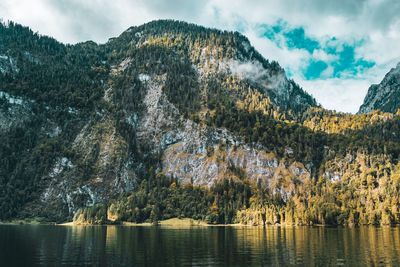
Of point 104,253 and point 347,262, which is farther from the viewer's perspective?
point 104,253

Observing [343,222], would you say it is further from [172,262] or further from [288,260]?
[172,262]

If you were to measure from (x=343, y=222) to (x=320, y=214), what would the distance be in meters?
13.2

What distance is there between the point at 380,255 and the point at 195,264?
36215mm

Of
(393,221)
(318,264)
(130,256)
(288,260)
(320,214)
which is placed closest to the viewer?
(318,264)

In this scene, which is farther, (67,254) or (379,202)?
(379,202)

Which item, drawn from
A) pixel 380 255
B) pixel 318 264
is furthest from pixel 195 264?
pixel 380 255

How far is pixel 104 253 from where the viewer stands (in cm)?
6850

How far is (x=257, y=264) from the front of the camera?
53.7 m

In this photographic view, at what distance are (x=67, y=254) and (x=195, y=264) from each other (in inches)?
1196

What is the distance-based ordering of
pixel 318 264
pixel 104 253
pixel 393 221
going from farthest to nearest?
pixel 393 221, pixel 104 253, pixel 318 264

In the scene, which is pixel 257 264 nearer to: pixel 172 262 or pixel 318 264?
pixel 318 264

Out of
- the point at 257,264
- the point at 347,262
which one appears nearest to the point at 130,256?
the point at 257,264

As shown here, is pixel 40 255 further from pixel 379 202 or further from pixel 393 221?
pixel 379 202

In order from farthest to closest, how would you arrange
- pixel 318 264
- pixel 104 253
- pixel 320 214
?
pixel 320 214
pixel 104 253
pixel 318 264
